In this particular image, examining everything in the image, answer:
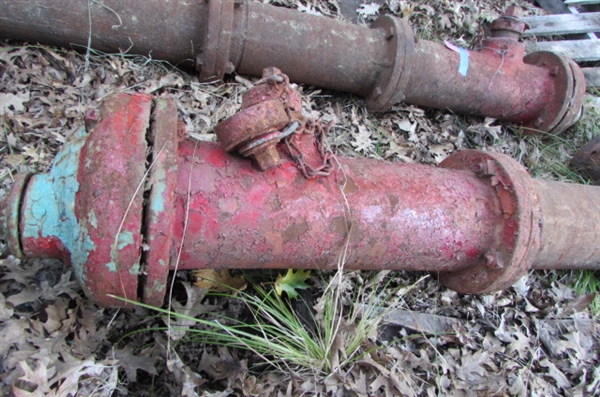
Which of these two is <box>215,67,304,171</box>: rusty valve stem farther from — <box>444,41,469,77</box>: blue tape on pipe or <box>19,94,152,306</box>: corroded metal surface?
<box>444,41,469,77</box>: blue tape on pipe

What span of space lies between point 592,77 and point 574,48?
41 centimetres

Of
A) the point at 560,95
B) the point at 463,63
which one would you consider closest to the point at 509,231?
the point at 463,63

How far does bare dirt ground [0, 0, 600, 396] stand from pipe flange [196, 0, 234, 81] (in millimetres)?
215

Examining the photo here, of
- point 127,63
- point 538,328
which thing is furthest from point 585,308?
point 127,63

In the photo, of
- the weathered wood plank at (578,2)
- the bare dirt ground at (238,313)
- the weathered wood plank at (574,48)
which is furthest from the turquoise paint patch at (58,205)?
the weathered wood plank at (578,2)

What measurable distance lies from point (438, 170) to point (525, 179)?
1.43ft

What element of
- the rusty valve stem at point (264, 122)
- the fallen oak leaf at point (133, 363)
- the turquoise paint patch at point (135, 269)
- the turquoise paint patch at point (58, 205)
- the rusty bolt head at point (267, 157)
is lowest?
the fallen oak leaf at point (133, 363)

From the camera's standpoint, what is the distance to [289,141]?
183cm

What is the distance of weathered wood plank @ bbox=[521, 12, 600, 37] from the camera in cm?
464

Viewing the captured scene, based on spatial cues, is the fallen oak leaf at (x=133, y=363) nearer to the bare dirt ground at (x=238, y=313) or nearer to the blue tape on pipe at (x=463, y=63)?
the bare dirt ground at (x=238, y=313)

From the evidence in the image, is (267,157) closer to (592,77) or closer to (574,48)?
(592,77)

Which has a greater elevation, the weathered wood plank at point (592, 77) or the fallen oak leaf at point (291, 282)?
the weathered wood plank at point (592, 77)

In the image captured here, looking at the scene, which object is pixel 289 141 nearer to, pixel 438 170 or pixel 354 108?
pixel 438 170

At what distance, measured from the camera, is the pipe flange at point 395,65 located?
10.2ft
